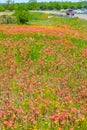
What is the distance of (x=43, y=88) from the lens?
10164 millimetres

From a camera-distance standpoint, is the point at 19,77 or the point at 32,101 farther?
the point at 19,77

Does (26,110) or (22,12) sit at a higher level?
(26,110)

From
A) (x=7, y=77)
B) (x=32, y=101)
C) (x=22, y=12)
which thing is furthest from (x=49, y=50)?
(x=22, y=12)

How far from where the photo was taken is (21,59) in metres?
15.1

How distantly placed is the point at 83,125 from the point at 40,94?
8.41 ft

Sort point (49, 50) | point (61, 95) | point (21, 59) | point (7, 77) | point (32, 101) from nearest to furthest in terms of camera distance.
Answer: point (32, 101) → point (61, 95) → point (7, 77) → point (21, 59) → point (49, 50)

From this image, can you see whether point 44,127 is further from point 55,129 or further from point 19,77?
point 19,77

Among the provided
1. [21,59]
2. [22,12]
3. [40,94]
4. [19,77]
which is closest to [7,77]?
[19,77]

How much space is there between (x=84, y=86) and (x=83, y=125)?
9.62ft

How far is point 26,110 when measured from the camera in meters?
8.13

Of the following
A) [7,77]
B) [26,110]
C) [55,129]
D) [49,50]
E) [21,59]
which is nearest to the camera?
[55,129]

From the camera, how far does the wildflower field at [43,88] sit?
745 cm

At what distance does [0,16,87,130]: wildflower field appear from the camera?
7453mm

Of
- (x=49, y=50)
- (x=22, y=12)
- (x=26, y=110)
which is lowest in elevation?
(x=22, y=12)
